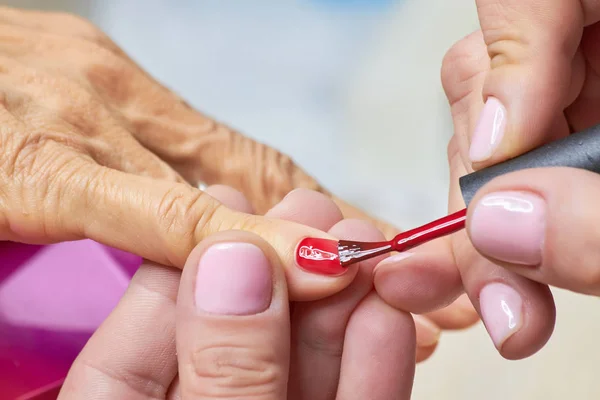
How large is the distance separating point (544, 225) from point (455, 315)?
57 centimetres

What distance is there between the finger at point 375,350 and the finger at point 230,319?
10 cm

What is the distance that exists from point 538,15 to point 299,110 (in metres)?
0.98

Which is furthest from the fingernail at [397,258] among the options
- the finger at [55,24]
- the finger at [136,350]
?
the finger at [55,24]

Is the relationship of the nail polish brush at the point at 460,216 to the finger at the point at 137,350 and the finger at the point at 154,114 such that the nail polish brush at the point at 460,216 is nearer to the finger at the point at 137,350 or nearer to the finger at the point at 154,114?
the finger at the point at 137,350

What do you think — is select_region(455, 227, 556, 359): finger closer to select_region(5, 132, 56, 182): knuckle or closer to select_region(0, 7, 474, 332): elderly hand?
select_region(0, 7, 474, 332): elderly hand

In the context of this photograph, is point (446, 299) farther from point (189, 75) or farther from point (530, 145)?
point (189, 75)

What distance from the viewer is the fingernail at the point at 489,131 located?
560 millimetres

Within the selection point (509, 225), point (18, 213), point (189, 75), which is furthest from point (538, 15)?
point (189, 75)

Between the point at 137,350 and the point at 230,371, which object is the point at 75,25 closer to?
the point at 137,350

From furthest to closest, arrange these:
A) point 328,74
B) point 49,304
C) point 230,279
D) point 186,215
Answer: point 328,74, point 49,304, point 186,215, point 230,279

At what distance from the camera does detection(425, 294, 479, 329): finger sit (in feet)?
3.22

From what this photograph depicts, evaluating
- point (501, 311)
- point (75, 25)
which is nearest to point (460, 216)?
point (501, 311)

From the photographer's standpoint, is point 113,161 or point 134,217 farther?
point 113,161

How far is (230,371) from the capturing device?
540mm
